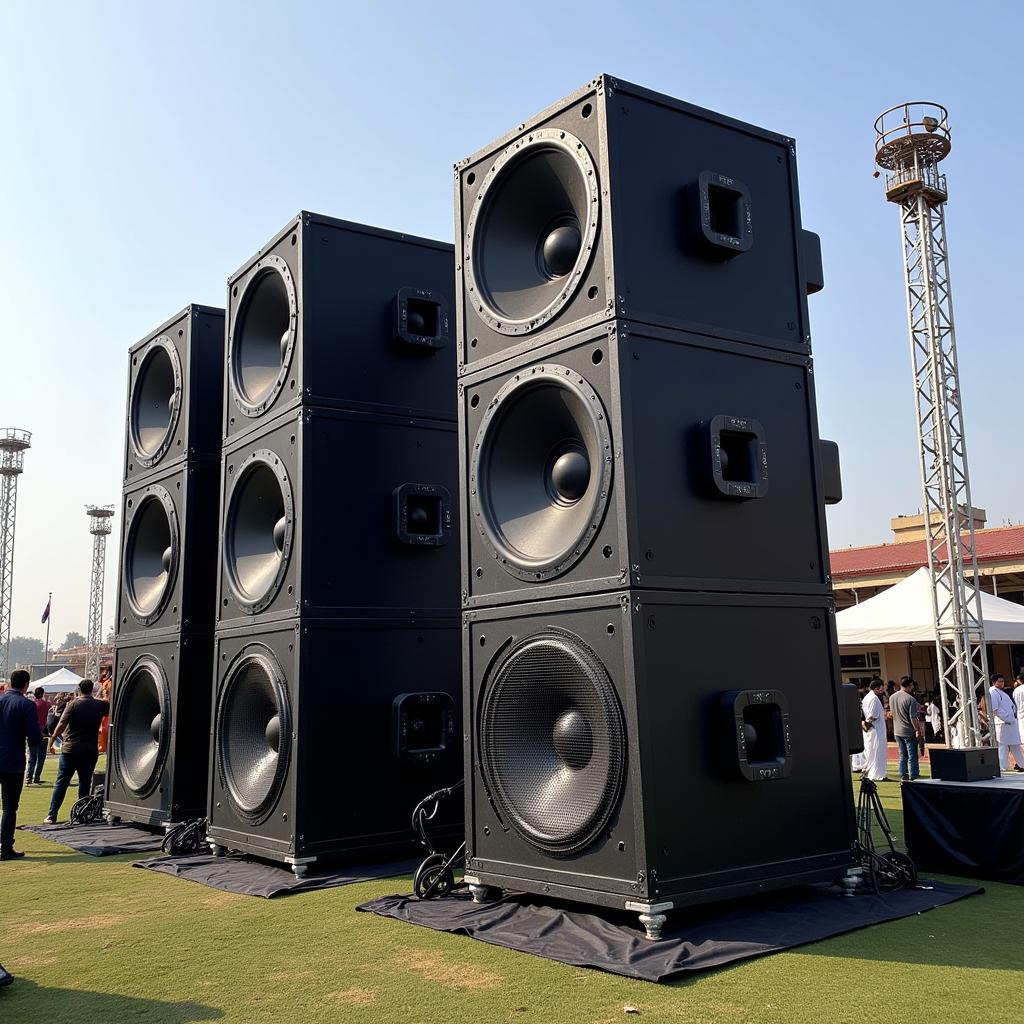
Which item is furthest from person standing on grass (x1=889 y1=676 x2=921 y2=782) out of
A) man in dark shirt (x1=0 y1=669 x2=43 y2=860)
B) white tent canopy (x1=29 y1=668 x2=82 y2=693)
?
white tent canopy (x1=29 y1=668 x2=82 y2=693)

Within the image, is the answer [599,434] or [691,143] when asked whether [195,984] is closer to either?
[599,434]

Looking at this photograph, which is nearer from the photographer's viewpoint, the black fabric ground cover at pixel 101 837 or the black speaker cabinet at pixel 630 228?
the black speaker cabinet at pixel 630 228

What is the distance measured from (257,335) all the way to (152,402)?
8.23 feet

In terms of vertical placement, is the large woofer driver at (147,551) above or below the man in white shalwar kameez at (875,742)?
above

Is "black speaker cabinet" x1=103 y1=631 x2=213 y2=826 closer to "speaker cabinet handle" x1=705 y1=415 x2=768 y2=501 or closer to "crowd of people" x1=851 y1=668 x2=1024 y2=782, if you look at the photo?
"speaker cabinet handle" x1=705 y1=415 x2=768 y2=501

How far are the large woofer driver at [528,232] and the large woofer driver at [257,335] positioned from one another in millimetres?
2077

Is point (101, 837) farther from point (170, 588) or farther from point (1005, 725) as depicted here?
point (1005, 725)

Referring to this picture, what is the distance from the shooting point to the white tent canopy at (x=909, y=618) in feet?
48.2

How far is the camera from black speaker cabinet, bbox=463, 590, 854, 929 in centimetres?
416

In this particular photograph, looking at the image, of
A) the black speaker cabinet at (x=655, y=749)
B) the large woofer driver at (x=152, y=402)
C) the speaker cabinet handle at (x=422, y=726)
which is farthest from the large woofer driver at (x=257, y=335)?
the black speaker cabinet at (x=655, y=749)

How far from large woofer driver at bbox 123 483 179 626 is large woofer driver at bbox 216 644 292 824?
1.97 m

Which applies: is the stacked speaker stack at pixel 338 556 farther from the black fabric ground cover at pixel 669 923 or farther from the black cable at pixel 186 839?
the black fabric ground cover at pixel 669 923

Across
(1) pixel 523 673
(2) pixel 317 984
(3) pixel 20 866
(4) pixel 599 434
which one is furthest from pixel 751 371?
(3) pixel 20 866

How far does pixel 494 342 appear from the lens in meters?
5.25
